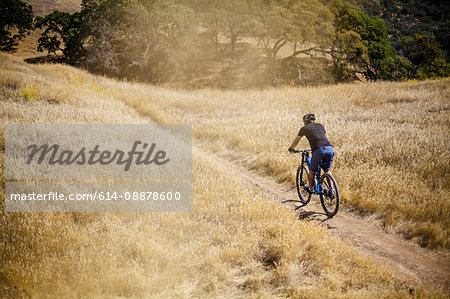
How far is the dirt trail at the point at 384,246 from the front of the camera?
435 centimetres

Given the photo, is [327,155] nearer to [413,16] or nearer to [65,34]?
[65,34]

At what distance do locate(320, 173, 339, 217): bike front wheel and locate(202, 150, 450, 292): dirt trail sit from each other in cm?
20

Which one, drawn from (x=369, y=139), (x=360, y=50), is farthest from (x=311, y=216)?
(x=360, y=50)

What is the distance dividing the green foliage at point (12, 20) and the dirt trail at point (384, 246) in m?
44.8

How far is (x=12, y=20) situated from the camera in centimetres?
3388

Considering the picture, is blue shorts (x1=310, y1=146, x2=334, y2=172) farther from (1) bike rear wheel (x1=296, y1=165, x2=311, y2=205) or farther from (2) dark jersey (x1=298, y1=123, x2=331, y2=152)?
(1) bike rear wheel (x1=296, y1=165, x2=311, y2=205)

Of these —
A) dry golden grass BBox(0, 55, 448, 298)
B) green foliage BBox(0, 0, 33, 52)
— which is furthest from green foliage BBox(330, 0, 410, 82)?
green foliage BBox(0, 0, 33, 52)

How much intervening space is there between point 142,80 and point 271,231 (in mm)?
32405

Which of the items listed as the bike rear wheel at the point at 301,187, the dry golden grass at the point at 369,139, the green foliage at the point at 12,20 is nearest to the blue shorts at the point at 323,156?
the bike rear wheel at the point at 301,187

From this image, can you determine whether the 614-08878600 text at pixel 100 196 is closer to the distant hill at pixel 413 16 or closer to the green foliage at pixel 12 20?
the green foliage at pixel 12 20

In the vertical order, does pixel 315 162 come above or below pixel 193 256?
above

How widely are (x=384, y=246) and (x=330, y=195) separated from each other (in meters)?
1.50

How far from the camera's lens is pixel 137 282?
3.74 meters

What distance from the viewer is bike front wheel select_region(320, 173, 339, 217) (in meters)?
5.89
